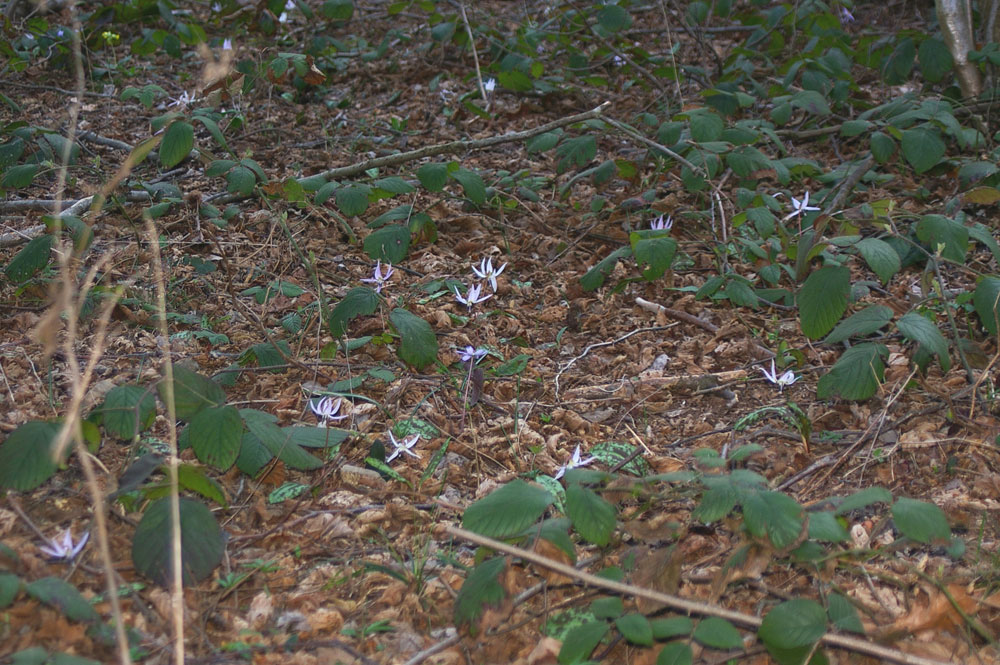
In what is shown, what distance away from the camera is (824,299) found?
6.86 ft

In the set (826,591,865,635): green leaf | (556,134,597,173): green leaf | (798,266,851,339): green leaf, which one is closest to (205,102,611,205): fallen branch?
(556,134,597,173): green leaf

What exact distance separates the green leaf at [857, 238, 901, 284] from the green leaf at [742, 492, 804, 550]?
33.6 inches

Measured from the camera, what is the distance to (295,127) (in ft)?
13.5

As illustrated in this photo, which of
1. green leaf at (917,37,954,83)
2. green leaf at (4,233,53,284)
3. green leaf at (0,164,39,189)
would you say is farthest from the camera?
green leaf at (917,37,954,83)

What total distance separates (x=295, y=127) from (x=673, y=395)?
8.84 feet

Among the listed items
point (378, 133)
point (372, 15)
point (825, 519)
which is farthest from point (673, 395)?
point (372, 15)

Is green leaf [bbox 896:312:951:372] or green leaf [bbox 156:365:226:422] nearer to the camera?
green leaf [bbox 156:365:226:422]

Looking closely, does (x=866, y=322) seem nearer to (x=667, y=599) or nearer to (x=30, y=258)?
(x=667, y=599)

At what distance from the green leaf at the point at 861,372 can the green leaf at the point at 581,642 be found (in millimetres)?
974

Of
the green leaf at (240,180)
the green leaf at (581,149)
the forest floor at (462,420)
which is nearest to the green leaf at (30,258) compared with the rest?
the forest floor at (462,420)

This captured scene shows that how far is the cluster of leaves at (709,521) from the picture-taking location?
4.42 feet

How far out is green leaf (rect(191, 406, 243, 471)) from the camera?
1.62 meters

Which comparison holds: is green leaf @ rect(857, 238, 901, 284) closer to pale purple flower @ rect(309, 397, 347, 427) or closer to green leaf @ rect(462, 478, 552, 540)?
green leaf @ rect(462, 478, 552, 540)

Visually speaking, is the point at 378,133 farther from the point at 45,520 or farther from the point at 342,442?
the point at 45,520
